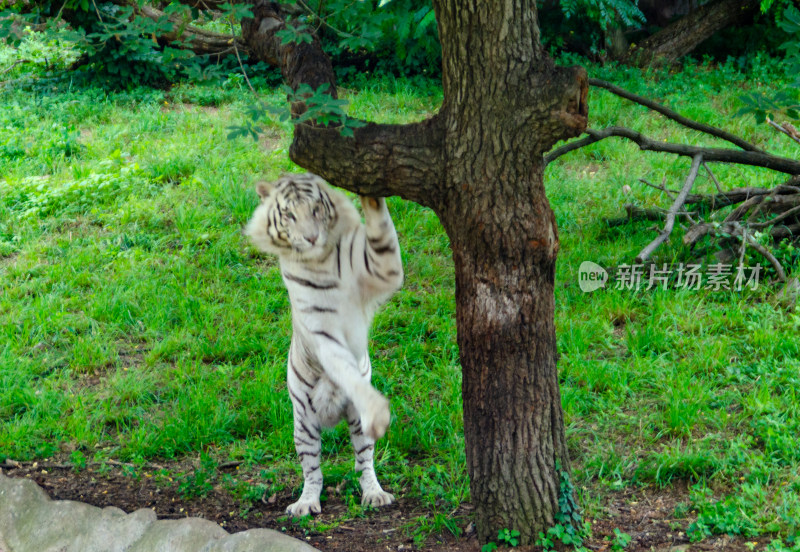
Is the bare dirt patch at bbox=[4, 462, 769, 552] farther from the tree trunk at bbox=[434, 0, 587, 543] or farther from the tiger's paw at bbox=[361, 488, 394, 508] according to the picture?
the tree trunk at bbox=[434, 0, 587, 543]

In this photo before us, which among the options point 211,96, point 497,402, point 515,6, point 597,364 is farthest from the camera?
point 211,96

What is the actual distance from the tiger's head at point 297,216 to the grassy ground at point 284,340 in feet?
1.62

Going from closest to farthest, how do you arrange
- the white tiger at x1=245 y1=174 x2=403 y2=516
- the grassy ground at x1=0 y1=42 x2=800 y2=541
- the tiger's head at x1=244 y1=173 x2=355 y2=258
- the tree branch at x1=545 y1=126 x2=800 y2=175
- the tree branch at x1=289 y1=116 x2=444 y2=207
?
Result: the tree branch at x1=289 y1=116 x2=444 y2=207 → the white tiger at x1=245 y1=174 x2=403 y2=516 → the tiger's head at x1=244 y1=173 x2=355 y2=258 → the grassy ground at x1=0 y1=42 x2=800 y2=541 → the tree branch at x1=545 y1=126 x2=800 y2=175

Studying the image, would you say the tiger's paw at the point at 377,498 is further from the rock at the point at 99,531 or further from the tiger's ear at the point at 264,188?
the tiger's ear at the point at 264,188

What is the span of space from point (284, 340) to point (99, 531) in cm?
203

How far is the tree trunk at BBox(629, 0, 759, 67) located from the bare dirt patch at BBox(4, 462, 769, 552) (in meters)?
7.65

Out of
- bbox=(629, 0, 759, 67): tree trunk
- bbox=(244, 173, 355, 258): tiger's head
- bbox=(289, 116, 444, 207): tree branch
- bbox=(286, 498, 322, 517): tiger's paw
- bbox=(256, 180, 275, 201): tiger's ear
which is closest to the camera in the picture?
bbox=(289, 116, 444, 207): tree branch

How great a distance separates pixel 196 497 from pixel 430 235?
10.8ft

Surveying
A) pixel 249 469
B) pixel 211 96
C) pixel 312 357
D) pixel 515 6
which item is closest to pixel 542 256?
pixel 515 6

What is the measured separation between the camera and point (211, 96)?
31.4 ft

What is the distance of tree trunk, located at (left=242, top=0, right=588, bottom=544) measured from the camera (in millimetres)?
2975

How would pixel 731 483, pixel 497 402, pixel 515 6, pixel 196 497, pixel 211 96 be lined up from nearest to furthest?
pixel 515 6, pixel 497 402, pixel 731 483, pixel 196 497, pixel 211 96

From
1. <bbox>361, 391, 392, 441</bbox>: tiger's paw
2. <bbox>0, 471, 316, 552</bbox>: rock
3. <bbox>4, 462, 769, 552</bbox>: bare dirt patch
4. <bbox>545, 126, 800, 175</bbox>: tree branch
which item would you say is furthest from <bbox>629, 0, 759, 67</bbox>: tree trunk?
<bbox>0, 471, 316, 552</bbox>: rock

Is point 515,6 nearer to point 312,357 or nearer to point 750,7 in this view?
point 312,357
